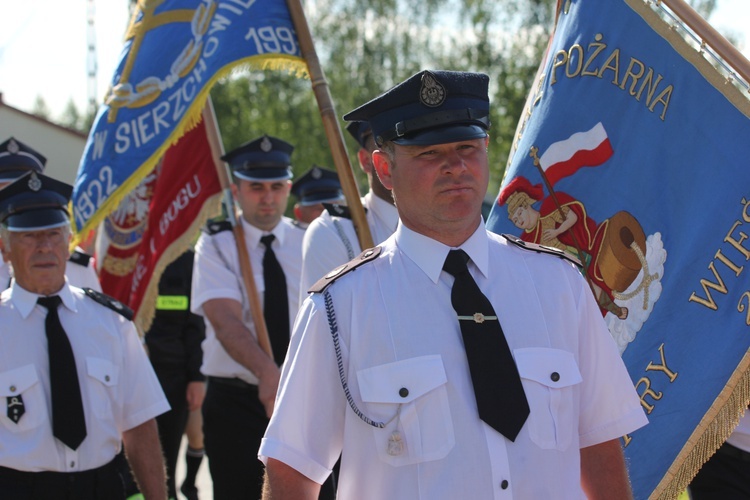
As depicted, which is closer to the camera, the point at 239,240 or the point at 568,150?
the point at 568,150

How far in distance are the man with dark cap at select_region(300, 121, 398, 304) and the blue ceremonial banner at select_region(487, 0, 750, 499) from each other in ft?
2.62

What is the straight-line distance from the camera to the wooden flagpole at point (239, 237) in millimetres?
5957

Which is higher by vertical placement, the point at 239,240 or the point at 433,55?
the point at 239,240

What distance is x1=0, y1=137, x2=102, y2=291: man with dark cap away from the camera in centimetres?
631

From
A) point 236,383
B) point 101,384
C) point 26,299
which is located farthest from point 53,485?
point 236,383

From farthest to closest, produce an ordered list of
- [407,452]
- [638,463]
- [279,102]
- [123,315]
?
[279,102], [123,315], [638,463], [407,452]

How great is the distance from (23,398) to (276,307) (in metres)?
1.93

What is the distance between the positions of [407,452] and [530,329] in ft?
1.51

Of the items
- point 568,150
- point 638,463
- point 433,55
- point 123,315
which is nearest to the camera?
point 638,463

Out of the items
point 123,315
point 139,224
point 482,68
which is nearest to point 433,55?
point 482,68

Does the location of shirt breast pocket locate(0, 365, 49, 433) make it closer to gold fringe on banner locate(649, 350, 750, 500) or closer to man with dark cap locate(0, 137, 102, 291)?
man with dark cap locate(0, 137, 102, 291)

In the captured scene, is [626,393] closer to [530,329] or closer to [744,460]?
[530,329]

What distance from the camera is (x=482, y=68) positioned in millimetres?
28141

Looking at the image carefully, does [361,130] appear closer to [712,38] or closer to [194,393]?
[712,38]
